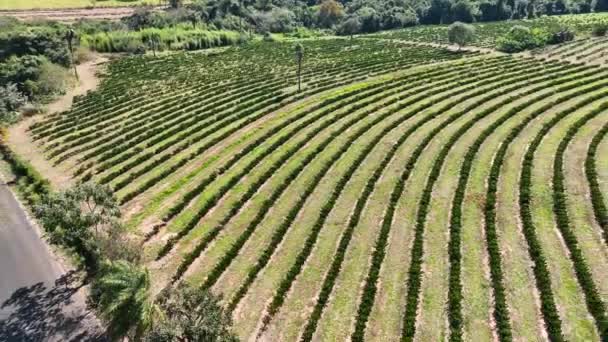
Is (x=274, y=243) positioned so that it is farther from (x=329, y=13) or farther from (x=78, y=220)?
(x=329, y=13)

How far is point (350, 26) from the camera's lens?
5748 inches

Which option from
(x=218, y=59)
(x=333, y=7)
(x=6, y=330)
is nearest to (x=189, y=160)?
(x=6, y=330)

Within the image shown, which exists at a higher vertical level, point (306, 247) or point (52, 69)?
point (52, 69)

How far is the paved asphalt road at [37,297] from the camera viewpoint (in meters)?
29.9

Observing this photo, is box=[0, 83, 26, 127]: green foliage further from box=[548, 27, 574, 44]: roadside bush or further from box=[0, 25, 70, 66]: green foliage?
box=[548, 27, 574, 44]: roadside bush

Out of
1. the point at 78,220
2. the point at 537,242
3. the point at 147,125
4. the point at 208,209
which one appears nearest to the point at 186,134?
the point at 147,125

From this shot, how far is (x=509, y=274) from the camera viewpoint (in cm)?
3075

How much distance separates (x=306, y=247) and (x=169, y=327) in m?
13.6

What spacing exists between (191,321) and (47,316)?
539 inches

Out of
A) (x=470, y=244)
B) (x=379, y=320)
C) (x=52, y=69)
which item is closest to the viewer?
(x=379, y=320)

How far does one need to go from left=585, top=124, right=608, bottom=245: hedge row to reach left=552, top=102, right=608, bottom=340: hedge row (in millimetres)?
1912

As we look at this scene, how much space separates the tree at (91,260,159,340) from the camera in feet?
79.6

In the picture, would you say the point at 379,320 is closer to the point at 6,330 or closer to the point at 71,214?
the point at 71,214

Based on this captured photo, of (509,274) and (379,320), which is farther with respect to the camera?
(509,274)
